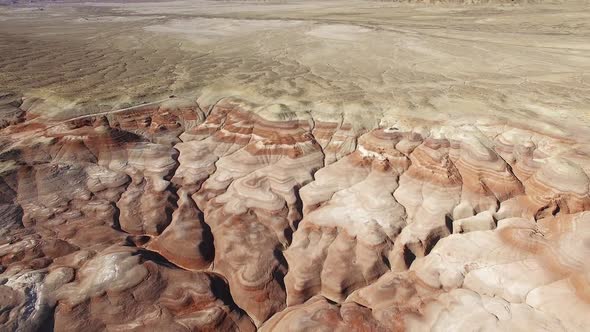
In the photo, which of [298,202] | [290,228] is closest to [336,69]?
[298,202]

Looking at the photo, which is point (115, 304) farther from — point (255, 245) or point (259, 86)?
point (259, 86)

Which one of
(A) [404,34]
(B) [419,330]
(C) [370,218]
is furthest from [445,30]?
(B) [419,330]

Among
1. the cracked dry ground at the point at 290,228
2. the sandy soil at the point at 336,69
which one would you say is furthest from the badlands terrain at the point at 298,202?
the sandy soil at the point at 336,69

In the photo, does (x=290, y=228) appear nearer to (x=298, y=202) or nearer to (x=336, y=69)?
(x=298, y=202)

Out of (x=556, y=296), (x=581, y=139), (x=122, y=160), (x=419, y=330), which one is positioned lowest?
(x=419, y=330)

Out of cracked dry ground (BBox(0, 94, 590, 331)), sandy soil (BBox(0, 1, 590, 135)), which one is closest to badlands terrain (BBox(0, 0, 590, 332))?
cracked dry ground (BBox(0, 94, 590, 331))

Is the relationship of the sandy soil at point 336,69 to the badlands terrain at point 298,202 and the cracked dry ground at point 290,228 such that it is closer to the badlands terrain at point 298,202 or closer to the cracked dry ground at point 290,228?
the badlands terrain at point 298,202

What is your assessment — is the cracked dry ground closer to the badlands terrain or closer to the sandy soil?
the badlands terrain
